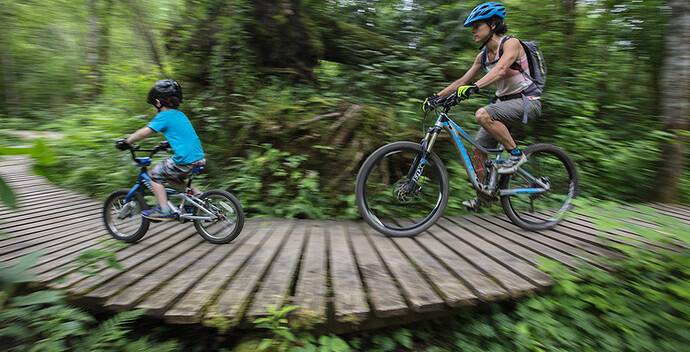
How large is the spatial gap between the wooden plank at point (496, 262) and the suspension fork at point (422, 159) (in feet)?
2.02

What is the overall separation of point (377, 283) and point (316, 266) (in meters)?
0.52

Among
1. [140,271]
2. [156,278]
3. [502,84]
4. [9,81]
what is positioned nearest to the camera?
[156,278]

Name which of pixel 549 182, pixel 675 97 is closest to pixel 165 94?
pixel 549 182

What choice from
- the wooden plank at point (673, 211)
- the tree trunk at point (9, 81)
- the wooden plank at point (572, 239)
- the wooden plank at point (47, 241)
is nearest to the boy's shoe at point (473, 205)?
the wooden plank at point (572, 239)

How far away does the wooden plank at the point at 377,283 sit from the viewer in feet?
6.25

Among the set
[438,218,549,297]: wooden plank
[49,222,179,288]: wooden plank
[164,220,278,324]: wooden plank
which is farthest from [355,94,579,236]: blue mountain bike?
[49,222,179,288]: wooden plank

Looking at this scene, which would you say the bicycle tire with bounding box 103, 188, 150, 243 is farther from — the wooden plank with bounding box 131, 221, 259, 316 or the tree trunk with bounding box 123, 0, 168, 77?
the tree trunk with bounding box 123, 0, 168, 77

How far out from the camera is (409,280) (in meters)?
2.22

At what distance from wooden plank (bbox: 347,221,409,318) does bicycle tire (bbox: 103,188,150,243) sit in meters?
2.16

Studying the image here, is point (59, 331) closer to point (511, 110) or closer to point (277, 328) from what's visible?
point (277, 328)

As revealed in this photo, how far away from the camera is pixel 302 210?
3703 millimetres

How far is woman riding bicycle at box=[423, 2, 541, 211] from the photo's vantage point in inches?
112

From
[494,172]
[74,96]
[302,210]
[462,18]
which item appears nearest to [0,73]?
[74,96]

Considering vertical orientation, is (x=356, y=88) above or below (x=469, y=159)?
above
